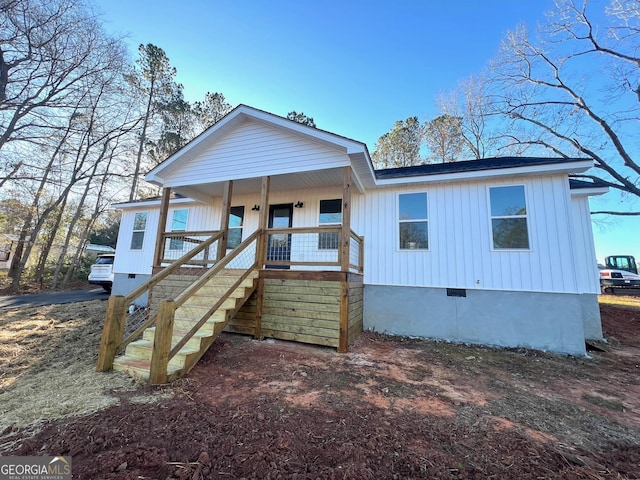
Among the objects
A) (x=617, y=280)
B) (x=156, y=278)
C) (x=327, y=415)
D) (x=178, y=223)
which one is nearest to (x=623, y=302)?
(x=617, y=280)

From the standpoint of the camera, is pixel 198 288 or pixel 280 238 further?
pixel 280 238

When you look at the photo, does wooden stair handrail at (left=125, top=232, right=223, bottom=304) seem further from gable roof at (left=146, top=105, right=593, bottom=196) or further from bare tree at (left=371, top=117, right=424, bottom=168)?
bare tree at (left=371, top=117, right=424, bottom=168)

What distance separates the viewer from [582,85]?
1255 centimetres

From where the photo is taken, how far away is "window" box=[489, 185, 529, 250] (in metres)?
5.74

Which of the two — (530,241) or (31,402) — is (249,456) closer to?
(31,402)

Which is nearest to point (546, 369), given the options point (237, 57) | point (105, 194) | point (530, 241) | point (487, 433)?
point (530, 241)

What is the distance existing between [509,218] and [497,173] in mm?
1037

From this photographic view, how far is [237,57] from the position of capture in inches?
388

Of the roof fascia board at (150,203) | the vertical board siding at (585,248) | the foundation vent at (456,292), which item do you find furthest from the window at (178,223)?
the vertical board siding at (585,248)

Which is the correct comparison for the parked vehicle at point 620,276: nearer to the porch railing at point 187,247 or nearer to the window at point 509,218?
the window at point 509,218

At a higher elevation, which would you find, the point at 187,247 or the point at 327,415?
the point at 187,247

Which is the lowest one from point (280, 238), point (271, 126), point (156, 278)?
point (156, 278)

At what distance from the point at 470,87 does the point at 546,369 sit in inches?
675

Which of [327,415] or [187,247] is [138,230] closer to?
[187,247]
